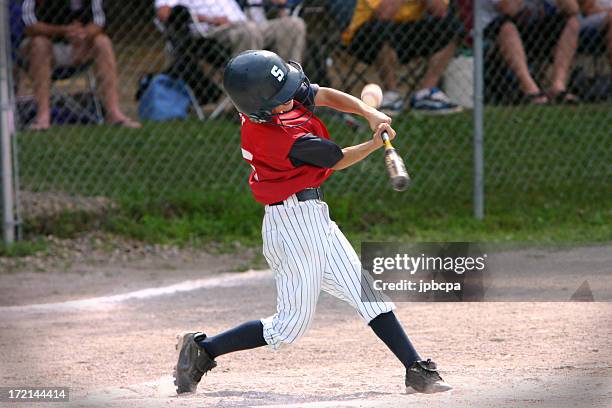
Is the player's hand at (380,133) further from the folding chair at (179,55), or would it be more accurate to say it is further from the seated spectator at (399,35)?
the seated spectator at (399,35)

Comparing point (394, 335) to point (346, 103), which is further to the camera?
point (346, 103)

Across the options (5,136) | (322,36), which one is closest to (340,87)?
(322,36)

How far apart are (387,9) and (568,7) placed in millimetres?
1485

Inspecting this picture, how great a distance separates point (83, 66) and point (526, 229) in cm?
375

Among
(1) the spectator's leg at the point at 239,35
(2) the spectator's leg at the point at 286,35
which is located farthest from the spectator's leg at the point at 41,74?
(2) the spectator's leg at the point at 286,35

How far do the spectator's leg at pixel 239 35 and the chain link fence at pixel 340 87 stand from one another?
0.01 m

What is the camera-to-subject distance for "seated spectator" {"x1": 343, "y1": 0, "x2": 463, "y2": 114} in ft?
27.4

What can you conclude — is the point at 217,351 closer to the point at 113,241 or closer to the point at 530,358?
the point at 530,358

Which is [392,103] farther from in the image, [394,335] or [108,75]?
[394,335]

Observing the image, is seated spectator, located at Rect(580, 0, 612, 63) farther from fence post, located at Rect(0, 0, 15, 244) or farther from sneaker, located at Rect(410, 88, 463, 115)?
fence post, located at Rect(0, 0, 15, 244)

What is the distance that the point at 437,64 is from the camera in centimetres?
867

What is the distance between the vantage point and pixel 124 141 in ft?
27.8

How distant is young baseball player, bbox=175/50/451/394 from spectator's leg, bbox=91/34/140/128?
4518mm

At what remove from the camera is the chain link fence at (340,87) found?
8219mm
